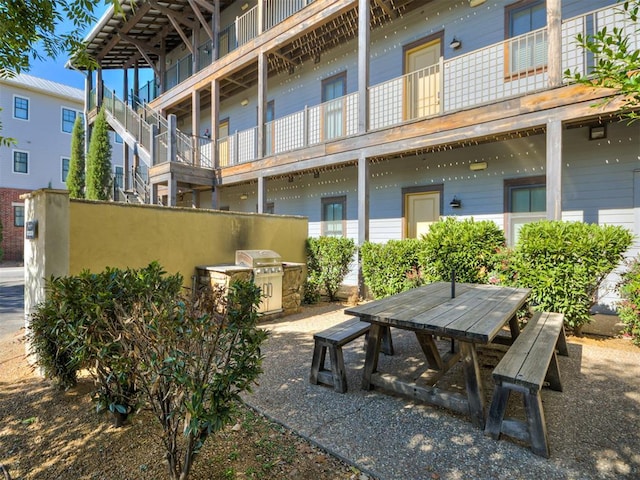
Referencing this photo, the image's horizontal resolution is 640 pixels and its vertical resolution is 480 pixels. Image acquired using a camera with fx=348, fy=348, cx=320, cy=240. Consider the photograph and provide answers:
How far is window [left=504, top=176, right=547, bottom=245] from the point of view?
23.6 feet

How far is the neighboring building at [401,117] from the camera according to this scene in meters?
6.26

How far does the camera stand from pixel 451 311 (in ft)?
10.5

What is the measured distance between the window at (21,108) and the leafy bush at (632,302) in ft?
94.3

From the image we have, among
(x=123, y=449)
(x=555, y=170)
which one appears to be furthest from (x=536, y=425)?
(x=555, y=170)

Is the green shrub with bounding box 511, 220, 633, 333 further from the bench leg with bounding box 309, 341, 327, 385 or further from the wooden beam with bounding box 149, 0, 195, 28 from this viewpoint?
the wooden beam with bounding box 149, 0, 195, 28

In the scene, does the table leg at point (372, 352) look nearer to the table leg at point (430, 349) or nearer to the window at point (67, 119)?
the table leg at point (430, 349)

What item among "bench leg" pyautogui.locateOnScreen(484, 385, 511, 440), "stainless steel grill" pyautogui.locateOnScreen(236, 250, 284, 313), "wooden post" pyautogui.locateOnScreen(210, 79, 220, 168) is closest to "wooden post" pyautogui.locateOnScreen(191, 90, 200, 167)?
"wooden post" pyautogui.locateOnScreen(210, 79, 220, 168)

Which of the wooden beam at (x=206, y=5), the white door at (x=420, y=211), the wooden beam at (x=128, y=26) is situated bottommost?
the white door at (x=420, y=211)

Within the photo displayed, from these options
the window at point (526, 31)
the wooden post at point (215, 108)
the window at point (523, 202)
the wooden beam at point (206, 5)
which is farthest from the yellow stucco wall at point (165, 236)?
the wooden beam at point (206, 5)

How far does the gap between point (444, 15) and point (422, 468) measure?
9485 millimetres

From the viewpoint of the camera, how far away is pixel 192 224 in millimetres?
5914

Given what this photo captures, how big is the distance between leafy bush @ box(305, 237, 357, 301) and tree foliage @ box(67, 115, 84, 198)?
15182mm

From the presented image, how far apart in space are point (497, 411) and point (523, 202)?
6.10 meters

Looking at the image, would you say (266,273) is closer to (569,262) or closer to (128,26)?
(569,262)
